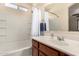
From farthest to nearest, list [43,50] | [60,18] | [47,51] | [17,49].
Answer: [60,18] < [17,49] < [43,50] < [47,51]

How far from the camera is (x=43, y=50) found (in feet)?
5.11

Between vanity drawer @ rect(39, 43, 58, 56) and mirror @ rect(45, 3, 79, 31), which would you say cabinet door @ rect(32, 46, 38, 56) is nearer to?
vanity drawer @ rect(39, 43, 58, 56)

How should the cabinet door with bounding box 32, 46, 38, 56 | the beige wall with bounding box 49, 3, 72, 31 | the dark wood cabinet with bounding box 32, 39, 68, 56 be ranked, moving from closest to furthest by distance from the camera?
the dark wood cabinet with bounding box 32, 39, 68, 56 → the cabinet door with bounding box 32, 46, 38, 56 → the beige wall with bounding box 49, 3, 72, 31

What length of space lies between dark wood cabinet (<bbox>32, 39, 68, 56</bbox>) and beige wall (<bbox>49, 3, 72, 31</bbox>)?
0.34m

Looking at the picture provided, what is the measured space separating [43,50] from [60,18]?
0.56 meters

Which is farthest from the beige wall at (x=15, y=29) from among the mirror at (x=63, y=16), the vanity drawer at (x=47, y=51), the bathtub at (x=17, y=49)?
the mirror at (x=63, y=16)

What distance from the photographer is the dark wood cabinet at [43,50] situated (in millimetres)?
1262

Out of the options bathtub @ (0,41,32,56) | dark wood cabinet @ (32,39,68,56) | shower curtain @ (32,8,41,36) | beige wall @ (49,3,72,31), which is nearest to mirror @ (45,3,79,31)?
beige wall @ (49,3,72,31)

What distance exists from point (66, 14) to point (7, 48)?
96 cm

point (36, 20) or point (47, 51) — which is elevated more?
point (36, 20)

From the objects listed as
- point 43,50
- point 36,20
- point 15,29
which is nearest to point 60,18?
point 36,20

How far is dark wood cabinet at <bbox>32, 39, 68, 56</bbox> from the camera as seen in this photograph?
1.26 meters

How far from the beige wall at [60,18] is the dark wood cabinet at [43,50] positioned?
34 centimetres

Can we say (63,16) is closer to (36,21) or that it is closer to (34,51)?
(36,21)
